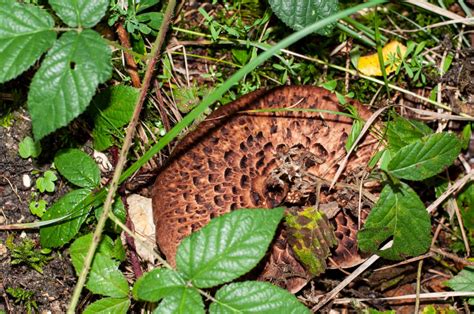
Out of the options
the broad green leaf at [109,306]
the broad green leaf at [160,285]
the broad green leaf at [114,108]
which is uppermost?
the broad green leaf at [114,108]

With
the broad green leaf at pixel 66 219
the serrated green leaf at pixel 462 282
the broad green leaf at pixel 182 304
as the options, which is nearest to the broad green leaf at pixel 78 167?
the broad green leaf at pixel 66 219

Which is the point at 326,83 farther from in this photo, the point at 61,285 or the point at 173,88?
the point at 61,285

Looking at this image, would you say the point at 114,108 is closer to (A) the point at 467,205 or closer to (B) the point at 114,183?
(B) the point at 114,183

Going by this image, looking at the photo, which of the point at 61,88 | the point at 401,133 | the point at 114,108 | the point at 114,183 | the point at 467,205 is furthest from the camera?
the point at 467,205

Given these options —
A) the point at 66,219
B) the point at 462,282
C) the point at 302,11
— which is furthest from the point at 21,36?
the point at 462,282

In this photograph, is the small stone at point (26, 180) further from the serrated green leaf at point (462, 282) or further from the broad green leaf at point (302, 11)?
the serrated green leaf at point (462, 282)

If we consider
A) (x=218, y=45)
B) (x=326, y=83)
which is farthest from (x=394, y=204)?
(x=218, y=45)
